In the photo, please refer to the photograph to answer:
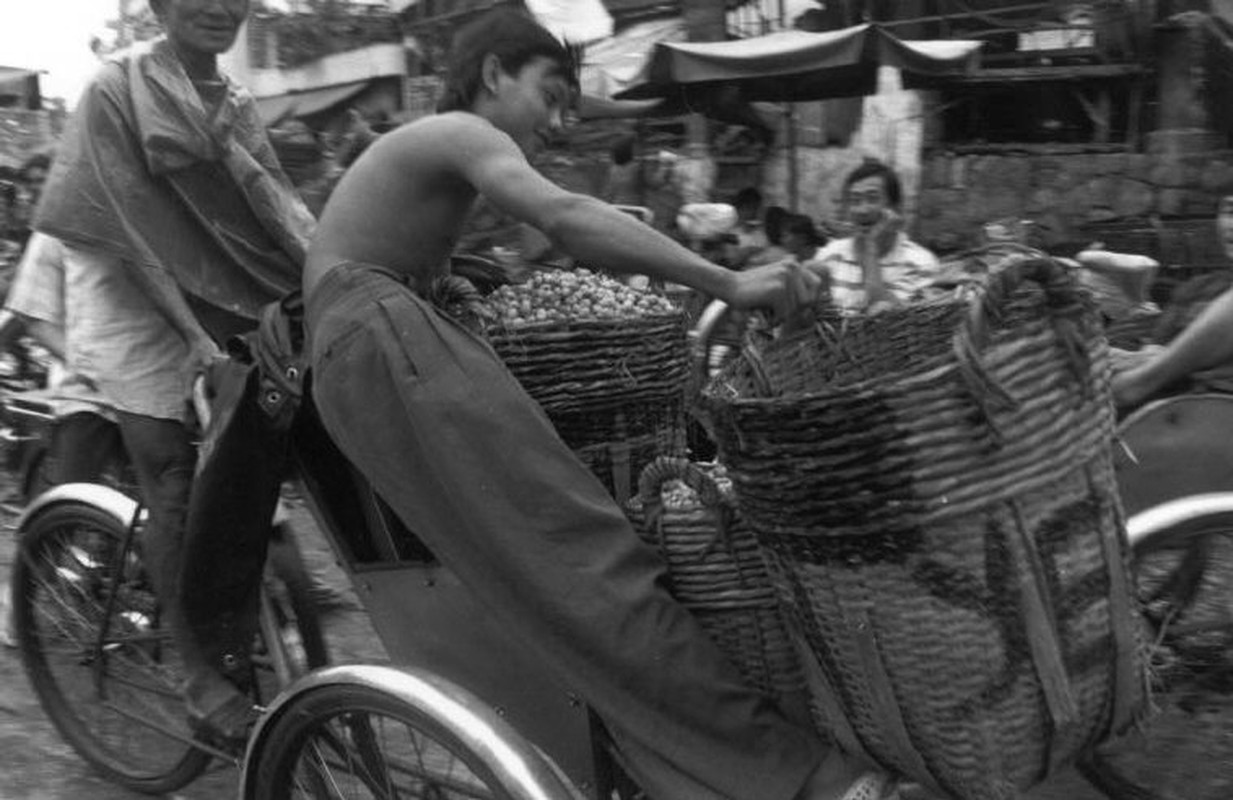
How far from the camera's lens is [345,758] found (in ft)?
8.21

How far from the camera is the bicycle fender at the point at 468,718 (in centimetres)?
207

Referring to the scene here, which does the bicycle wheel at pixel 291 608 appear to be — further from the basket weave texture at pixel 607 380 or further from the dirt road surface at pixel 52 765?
the basket weave texture at pixel 607 380

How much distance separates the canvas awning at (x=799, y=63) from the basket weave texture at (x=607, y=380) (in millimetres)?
6651

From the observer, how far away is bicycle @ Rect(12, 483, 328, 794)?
3.13 metres

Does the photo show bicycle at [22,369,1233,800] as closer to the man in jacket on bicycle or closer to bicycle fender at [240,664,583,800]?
bicycle fender at [240,664,583,800]

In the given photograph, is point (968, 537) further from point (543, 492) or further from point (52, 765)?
point (52, 765)

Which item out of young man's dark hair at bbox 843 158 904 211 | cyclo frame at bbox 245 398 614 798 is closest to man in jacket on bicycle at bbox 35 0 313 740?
cyclo frame at bbox 245 398 614 798

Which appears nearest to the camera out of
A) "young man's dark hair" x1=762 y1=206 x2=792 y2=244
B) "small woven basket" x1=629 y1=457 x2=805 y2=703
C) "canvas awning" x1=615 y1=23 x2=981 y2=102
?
"small woven basket" x1=629 y1=457 x2=805 y2=703

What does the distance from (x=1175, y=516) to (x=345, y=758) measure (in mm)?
1548

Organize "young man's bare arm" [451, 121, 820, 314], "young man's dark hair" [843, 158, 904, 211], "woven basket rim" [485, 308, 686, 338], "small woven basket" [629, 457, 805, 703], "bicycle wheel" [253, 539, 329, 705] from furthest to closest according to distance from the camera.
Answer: "young man's dark hair" [843, 158, 904, 211] < "bicycle wheel" [253, 539, 329, 705] < "woven basket rim" [485, 308, 686, 338] < "small woven basket" [629, 457, 805, 703] < "young man's bare arm" [451, 121, 820, 314]

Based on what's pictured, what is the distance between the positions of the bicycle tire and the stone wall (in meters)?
6.89

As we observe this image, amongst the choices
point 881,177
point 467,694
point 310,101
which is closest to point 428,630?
point 467,694

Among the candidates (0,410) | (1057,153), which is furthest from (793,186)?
(0,410)

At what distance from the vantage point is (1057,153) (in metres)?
10.5
